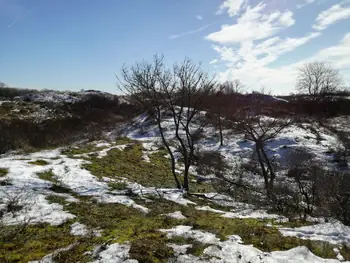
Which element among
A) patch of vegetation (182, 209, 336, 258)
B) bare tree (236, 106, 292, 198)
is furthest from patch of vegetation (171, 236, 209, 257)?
bare tree (236, 106, 292, 198)

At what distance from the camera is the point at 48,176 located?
811cm

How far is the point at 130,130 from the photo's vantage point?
28.5 m

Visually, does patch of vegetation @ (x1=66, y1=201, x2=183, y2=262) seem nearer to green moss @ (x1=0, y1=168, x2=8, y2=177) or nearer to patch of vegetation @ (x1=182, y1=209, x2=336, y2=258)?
patch of vegetation @ (x1=182, y1=209, x2=336, y2=258)

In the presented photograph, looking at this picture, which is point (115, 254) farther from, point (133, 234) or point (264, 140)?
point (264, 140)

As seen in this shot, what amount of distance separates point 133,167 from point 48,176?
5407 mm

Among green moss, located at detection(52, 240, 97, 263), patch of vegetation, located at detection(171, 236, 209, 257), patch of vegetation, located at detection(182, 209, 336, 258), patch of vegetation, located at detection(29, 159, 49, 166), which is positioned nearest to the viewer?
green moss, located at detection(52, 240, 97, 263)

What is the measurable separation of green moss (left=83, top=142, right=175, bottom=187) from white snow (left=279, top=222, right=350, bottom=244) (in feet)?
19.9

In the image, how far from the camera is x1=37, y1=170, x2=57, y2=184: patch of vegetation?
303 inches

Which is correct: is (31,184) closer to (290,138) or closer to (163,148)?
(163,148)

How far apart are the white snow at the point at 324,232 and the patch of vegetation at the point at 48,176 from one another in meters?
6.61

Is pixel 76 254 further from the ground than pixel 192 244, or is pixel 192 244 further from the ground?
pixel 76 254

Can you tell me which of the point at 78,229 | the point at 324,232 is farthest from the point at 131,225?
the point at 324,232

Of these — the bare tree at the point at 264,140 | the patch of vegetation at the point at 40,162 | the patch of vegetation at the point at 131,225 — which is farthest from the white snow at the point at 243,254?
the patch of vegetation at the point at 40,162

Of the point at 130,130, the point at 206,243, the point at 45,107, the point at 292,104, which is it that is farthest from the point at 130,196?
the point at 292,104
